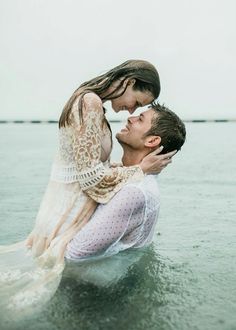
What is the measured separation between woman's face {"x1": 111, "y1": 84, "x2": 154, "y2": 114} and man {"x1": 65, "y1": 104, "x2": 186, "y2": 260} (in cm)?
15

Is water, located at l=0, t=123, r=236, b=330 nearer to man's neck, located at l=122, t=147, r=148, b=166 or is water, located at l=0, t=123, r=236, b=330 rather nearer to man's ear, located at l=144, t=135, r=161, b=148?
man's neck, located at l=122, t=147, r=148, b=166

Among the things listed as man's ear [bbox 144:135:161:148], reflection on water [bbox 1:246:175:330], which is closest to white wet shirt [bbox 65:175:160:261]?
reflection on water [bbox 1:246:175:330]

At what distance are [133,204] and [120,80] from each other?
969mm

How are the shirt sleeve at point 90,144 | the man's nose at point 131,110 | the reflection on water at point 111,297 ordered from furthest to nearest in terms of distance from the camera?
the man's nose at point 131,110, the shirt sleeve at point 90,144, the reflection on water at point 111,297

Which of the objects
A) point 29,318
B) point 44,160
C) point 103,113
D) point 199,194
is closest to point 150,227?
point 103,113

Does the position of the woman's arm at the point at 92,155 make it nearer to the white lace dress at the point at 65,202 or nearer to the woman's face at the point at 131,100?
the white lace dress at the point at 65,202

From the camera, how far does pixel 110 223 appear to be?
4.20 metres

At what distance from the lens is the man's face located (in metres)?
4.48

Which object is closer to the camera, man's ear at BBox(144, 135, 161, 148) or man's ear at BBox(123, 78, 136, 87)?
man's ear at BBox(123, 78, 136, 87)

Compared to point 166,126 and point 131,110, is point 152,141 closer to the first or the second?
point 166,126

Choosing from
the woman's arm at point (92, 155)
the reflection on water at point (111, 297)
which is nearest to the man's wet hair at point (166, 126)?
the woman's arm at point (92, 155)

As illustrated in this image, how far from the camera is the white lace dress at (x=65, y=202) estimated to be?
390 centimetres

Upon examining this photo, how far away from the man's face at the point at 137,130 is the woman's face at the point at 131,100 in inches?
5.3

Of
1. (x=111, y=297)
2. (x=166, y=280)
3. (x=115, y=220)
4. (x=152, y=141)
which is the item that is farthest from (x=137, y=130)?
(x=111, y=297)
